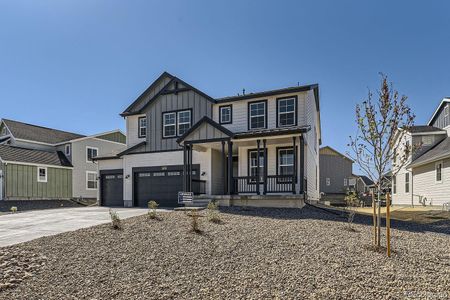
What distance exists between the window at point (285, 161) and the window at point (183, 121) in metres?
5.43

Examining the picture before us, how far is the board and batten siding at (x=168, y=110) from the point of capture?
58.9ft

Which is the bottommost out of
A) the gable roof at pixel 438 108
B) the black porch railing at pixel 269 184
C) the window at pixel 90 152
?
the black porch railing at pixel 269 184

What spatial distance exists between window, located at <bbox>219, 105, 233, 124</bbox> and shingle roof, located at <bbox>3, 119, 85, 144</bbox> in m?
19.7

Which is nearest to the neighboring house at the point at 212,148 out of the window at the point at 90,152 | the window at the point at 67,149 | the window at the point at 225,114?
the window at the point at 225,114

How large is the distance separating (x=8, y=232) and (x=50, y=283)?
5.15 metres

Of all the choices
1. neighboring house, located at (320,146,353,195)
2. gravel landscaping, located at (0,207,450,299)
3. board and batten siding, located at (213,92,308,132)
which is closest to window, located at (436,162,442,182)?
board and batten siding, located at (213,92,308,132)

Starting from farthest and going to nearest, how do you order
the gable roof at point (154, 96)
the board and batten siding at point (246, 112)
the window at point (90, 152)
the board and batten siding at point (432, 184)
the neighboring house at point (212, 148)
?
the window at point (90, 152) → the gable roof at point (154, 96) → the board and batten siding at point (432, 184) → the board and batten siding at point (246, 112) → the neighboring house at point (212, 148)

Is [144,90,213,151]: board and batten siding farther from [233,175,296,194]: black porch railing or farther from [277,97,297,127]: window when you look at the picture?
[233,175,296,194]: black porch railing

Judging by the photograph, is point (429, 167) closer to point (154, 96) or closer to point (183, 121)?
point (183, 121)

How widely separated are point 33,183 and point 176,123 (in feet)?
48.5

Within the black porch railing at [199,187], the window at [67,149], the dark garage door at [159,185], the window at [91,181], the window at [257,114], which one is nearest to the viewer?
the black porch railing at [199,187]

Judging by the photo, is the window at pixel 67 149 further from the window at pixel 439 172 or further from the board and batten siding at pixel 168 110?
the window at pixel 439 172

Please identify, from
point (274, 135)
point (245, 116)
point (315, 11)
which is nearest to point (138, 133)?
point (245, 116)

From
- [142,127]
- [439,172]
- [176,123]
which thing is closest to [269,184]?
[176,123]
